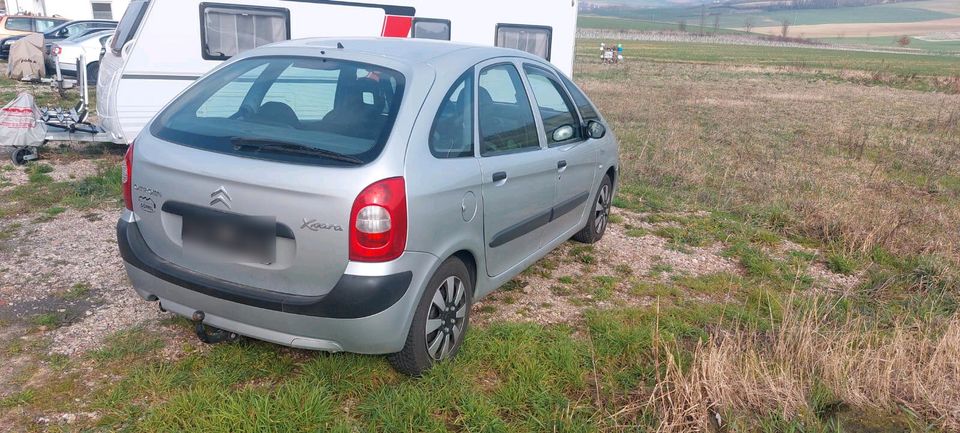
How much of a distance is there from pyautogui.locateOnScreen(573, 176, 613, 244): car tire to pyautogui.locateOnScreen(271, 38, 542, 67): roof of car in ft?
6.44

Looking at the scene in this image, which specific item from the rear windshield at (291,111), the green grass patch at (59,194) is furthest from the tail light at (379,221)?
the green grass patch at (59,194)

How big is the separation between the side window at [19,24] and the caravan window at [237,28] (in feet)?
65.7

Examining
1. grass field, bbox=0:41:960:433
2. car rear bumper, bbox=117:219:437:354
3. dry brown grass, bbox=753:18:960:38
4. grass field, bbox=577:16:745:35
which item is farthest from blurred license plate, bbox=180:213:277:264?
dry brown grass, bbox=753:18:960:38

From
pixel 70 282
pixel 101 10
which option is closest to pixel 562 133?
pixel 70 282

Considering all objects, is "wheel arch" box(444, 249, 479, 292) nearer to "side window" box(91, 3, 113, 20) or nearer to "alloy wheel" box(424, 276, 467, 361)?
"alloy wheel" box(424, 276, 467, 361)

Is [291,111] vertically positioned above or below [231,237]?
above

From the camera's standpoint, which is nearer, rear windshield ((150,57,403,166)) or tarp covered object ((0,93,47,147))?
rear windshield ((150,57,403,166))

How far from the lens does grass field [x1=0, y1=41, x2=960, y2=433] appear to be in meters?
3.09

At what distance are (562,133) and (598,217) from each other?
1.57m

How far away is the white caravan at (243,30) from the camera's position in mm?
8086

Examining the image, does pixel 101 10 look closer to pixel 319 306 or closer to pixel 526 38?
pixel 526 38

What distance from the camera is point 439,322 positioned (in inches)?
135

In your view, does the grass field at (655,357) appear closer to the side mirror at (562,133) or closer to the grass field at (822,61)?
the side mirror at (562,133)

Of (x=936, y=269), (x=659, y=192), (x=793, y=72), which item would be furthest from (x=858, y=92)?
(x=936, y=269)
